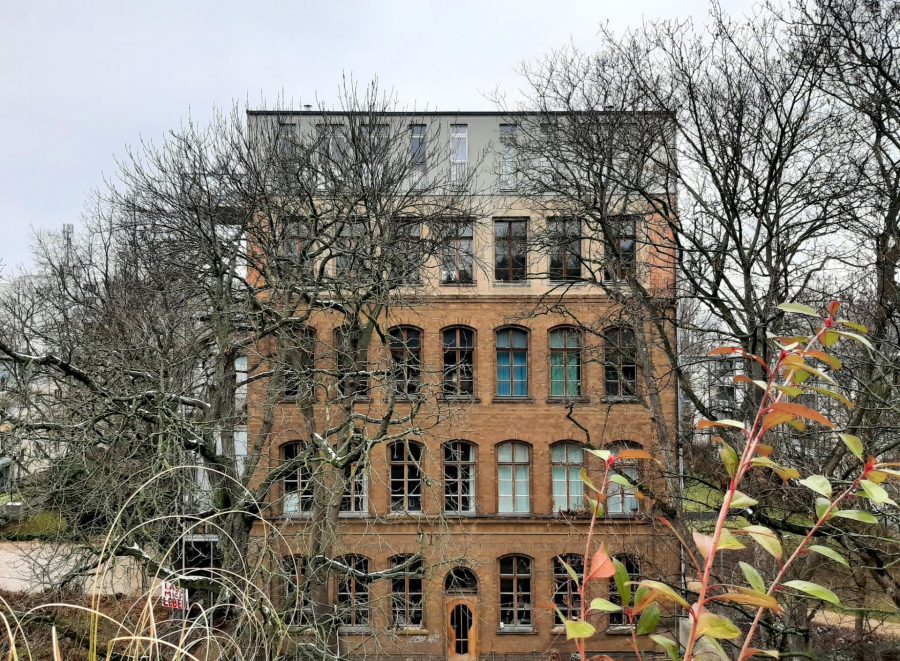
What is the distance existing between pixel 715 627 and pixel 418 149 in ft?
74.1

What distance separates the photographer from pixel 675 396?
2431 centimetres

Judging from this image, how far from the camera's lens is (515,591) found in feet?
76.9

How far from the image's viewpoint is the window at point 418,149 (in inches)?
892

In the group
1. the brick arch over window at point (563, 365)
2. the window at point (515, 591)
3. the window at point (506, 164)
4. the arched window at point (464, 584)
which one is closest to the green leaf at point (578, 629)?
the window at point (506, 164)

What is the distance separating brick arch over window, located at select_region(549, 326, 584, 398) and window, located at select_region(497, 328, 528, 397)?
866 mm

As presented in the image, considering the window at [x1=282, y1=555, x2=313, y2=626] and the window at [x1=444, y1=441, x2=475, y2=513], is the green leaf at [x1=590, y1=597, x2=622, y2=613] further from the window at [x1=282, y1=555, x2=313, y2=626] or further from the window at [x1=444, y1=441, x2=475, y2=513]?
the window at [x1=444, y1=441, x2=475, y2=513]

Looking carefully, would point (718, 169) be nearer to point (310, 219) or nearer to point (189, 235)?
point (310, 219)

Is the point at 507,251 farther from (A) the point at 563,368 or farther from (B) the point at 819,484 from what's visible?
(B) the point at 819,484

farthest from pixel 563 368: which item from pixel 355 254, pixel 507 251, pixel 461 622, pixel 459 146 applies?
pixel 355 254

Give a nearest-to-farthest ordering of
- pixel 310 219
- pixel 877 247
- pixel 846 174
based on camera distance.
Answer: pixel 877 247 < pixel 846 174 < pixel 310 219

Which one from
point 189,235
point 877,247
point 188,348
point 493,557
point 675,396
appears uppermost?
point 189,235

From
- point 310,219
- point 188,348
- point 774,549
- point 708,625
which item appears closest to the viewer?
point 708,625

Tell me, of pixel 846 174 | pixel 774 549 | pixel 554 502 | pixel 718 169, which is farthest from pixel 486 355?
pixel 774 549

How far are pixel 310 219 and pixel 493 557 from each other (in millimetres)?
12321
